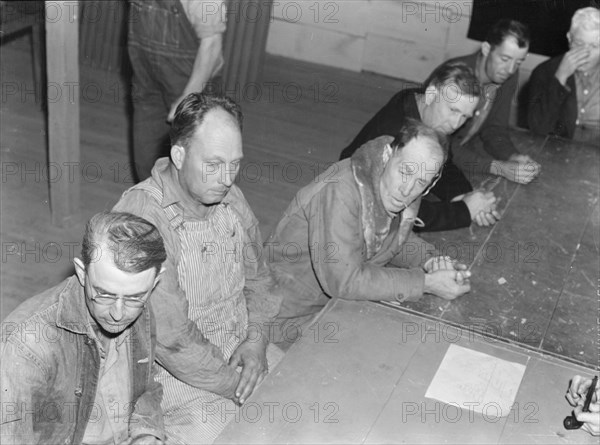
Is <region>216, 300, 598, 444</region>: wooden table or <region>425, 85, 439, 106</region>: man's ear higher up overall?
<region>425, 85, 439, 106</region>: man's ear

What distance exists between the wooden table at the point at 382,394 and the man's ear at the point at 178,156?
67 centimetres

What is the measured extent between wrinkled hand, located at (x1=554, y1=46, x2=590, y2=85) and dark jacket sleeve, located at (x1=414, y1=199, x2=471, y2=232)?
1804 millimetres

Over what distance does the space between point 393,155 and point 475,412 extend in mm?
961

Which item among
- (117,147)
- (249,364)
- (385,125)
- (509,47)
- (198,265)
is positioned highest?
(509,47)

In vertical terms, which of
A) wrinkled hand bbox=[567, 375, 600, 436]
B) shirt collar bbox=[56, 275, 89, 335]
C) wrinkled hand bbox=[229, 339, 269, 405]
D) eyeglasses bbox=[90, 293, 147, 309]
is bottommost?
wrinkled hand bbox=[229, 339, 269, 405]

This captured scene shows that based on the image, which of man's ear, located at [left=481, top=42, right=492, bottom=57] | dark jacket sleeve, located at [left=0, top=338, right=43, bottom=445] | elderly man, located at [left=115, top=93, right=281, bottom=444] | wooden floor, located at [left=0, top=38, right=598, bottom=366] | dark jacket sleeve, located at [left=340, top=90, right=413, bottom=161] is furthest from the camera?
wooden floor, located at [left=0, top=38, right=598, bottom=366]

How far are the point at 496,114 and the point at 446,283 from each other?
6.25ft

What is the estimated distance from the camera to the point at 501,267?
121 inches

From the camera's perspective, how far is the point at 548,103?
4.74 m

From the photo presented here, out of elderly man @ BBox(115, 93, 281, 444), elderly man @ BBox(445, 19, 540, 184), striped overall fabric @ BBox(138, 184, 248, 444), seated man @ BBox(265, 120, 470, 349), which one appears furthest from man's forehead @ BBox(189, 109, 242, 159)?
elderly man @ BBox(445, 19, 540, 184)

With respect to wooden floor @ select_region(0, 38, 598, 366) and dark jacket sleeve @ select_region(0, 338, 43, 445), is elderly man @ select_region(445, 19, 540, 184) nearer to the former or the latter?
wooden floor @ select_region(0, 38, 598, 366)

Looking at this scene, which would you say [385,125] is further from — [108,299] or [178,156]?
[108,299]

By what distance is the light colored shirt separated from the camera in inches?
86.7

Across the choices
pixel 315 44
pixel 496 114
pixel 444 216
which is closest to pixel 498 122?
pixel 496 114
